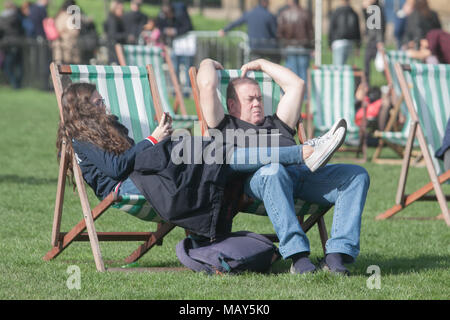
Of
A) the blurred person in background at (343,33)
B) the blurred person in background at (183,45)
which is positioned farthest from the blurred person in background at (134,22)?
the blurred person in background at (343,33)

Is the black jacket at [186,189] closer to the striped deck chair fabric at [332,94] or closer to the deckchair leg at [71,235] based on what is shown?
the deckchair leg at [71,235]

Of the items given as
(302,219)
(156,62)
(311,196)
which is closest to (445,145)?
(302,219)

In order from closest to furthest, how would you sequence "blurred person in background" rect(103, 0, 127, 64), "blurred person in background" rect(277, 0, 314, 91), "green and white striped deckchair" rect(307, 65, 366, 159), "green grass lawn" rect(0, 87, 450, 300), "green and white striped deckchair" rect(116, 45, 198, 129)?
"green grass lawn" rect(0, 87, 450, 300) < "green and white striped deckchair" rect(116, 45, 198, 129) < "green and white striped deckchair" rect(307, 65, 366, 159) < "blurred person in background" rect(277, 0, 314, 91) < "blurred person in background" rect(103, 0, 127, 64)

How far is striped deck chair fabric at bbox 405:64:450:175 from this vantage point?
24.5ft

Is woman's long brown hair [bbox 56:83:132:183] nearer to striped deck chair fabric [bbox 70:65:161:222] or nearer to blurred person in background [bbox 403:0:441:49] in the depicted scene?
striped deck chair fabric [bbox 70:65:161:222]

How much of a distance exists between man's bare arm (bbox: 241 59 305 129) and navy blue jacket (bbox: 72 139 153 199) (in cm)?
96

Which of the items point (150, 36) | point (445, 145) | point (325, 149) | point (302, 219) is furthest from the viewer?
point (150, 36)

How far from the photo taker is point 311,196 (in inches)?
208

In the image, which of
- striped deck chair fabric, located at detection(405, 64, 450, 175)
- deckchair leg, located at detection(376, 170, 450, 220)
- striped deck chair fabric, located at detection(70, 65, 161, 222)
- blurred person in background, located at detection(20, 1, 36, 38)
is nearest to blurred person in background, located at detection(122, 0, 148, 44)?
blurred person in background, located at detection(20, 1, 36, 38)

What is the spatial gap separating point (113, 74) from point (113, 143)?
100 cm

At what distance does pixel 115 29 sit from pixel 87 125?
13.4 metres

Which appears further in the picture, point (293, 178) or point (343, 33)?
point (343, 33)

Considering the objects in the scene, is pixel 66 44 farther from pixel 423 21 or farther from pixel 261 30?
pixel 423 21
